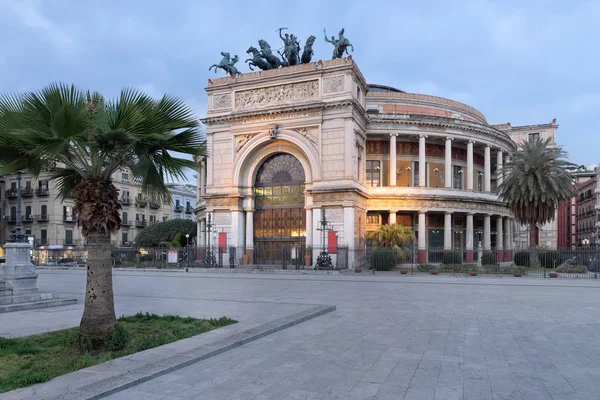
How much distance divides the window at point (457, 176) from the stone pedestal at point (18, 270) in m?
43.6

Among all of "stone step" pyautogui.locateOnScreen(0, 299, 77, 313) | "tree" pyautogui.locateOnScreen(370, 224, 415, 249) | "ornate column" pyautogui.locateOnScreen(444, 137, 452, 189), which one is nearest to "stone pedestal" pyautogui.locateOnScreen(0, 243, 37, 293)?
"stone step" pyautogui.locateOnScreen(0, 299, 77, 313)

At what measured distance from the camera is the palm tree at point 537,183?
37219 mm

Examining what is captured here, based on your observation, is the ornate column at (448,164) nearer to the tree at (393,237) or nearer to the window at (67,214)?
the tree at (393,237)

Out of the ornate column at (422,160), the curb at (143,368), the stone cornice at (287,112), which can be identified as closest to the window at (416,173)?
the ornate column at (422,160)

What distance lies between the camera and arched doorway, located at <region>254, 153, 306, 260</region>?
44.2m

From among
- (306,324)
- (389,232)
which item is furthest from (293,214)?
(306,324)

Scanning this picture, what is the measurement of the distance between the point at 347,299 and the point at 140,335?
9185mm

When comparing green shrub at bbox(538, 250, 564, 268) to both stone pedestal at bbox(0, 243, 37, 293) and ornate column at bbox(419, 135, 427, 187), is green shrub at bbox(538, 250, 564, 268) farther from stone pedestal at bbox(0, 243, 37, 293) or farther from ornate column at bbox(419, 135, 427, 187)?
stone pedestal at bbox(0, 243, 37, 293)

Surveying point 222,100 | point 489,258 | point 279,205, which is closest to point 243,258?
point 279,205

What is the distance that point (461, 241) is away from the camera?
168ft

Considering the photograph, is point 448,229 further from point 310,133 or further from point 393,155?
point 310,133

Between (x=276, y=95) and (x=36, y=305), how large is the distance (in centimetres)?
3222

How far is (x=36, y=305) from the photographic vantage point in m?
14.6

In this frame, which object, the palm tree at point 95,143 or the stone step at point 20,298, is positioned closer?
the palm tree at point 95,143
